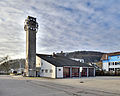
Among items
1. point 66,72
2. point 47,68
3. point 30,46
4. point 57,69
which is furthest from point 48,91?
point 30,46

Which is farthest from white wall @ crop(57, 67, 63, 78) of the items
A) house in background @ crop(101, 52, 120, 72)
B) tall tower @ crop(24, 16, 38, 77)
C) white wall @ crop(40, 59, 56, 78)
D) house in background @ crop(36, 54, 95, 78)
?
house in background @ crop(101, 52, 120, 72)

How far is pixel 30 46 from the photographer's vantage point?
40.8m

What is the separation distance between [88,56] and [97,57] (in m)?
6.88

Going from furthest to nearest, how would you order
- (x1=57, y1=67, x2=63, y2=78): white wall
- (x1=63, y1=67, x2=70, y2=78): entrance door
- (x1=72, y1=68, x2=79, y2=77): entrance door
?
(x1=72, y1=68, x2=79, y2=77): entrance door → (x1=63, y1=67, x2=70, y2=78): entrance door → (x1=57, y1=67, x2=63, y2=78): white wall

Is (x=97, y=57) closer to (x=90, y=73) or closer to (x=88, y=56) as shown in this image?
(x=88, y=56)

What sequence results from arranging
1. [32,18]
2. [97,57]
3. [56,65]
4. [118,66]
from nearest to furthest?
[56,65], [32,18], [118,66], [97,57]

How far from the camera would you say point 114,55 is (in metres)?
56.8

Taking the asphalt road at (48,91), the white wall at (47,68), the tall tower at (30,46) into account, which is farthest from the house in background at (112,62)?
the asphalt road at (48,91)

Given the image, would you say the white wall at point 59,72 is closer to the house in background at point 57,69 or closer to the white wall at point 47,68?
the house in background at point 57,69

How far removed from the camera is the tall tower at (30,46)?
132 ft

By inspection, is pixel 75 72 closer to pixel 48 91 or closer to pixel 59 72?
pixel 59 72

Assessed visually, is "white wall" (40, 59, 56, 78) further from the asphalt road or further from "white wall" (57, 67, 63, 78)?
the asphalt road

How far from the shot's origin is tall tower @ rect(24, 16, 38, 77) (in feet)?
132

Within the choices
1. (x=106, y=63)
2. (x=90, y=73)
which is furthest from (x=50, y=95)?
(x=106, y=63)
